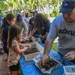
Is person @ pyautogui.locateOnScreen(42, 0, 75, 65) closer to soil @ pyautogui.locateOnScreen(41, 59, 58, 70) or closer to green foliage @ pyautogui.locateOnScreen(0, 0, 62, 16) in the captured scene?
soil @ pyautogui.locateOnScreen(41, 59, 58, 70)

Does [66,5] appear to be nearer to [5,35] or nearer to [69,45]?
[69,45]

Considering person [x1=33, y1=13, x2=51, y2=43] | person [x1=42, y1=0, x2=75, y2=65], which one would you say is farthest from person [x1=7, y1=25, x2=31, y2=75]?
person [x1=33, y1=13, x2=51, y2=43]

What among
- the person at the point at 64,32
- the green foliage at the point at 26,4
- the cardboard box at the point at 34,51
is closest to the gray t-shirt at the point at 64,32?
the person at the point at 64,32

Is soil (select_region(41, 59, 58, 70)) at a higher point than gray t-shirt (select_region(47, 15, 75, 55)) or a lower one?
lower

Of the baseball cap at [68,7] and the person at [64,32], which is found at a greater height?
the baseball cap at [68,7]

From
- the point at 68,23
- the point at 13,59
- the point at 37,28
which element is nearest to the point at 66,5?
the point at 68,23

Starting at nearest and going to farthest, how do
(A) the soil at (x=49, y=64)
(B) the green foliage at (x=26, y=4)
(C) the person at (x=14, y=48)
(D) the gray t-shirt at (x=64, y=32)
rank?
(A) the soil at (x=49, y=64)
(D) the gray t-shirt at (x=64, y=32)
(C) the person at (x=14, y=48)
(B) the green foliage at (x=26, y=4)

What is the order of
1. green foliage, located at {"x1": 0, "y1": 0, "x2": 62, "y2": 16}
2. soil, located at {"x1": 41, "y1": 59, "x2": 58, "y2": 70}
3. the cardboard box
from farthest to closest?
green foliage, located at {"x1": 0, "y1": 0, "x2": 62, "y2": 16} < the cardboard box < soil, located at {"x1": 41, "y1": 59, "x2": 58, "y2": 70}

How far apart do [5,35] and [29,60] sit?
1591 mm

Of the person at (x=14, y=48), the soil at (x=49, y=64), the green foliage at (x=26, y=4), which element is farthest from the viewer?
the green foliage at (x=26, y=4)

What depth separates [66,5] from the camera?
2260mm

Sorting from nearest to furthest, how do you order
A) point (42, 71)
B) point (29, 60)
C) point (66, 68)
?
point (66, 68), point (42, 71), point (29, 60)

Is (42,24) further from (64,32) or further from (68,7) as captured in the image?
(68,7)

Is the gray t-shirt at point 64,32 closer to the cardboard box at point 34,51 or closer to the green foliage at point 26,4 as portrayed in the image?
the cardboard box at point 34,51
